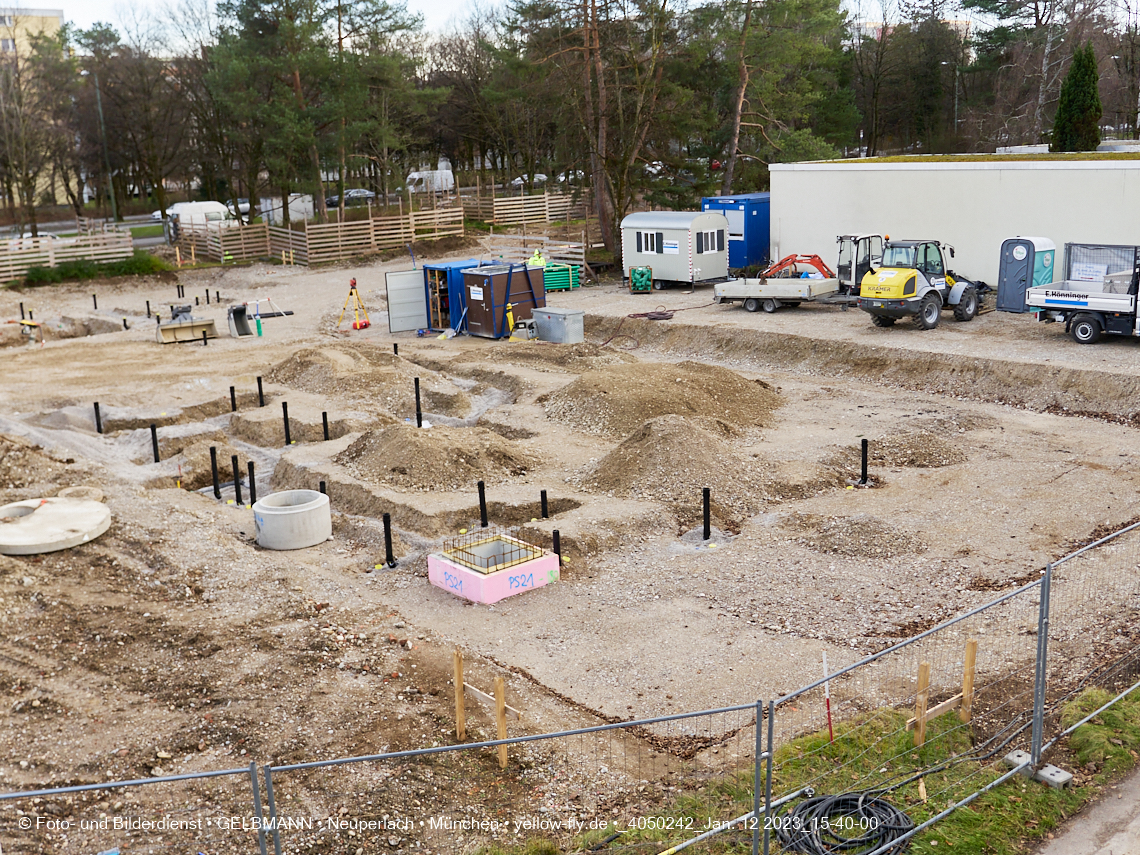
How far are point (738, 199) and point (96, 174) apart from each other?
50837 mm

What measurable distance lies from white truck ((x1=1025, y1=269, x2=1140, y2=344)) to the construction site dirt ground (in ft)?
1.96

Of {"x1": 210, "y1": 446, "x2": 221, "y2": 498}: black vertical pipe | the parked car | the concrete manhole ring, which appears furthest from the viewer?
the parked car

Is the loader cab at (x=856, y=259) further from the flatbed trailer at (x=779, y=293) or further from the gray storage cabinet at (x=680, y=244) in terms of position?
the gray storage cabinet at (x=680, y=244)

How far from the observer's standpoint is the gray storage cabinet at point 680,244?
3616 cm

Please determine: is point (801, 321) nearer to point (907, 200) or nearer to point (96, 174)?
point (907, 200)

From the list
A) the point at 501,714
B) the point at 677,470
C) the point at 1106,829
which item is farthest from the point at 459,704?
the point at 677,470

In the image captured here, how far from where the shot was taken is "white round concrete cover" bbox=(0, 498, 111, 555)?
13.9 metres

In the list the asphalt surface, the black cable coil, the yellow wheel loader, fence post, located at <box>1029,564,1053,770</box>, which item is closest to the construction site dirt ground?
the yellow wheel loader

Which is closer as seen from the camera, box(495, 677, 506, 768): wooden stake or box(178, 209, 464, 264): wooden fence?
box(495, 677, 506, 768): wooden stake

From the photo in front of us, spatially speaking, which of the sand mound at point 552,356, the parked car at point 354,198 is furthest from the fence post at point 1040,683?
the parked car at point 354,198

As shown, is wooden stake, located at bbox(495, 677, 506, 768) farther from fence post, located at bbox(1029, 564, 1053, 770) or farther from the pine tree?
the pine tree

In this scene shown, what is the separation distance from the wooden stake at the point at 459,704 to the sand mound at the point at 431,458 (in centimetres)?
835

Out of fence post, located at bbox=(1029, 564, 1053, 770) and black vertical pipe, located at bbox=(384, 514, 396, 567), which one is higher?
fence post, located at bbox=(1029, 564, 1053, 770)

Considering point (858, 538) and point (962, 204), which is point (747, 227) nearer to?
point (962, 204)
